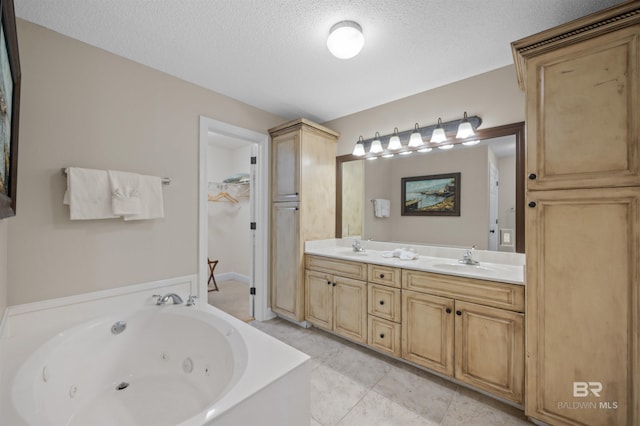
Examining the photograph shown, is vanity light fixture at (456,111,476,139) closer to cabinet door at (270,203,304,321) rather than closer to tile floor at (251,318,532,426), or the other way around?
cabinet door at (270,203,304,321)

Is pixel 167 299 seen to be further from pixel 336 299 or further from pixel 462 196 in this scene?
pixel 462 196

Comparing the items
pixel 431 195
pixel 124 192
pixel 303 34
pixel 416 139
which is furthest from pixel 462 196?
pixel 124 192

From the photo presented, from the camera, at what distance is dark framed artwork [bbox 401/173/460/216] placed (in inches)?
94.2

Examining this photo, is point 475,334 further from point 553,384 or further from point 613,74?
point 613,74

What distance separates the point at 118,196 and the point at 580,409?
9.99 ft

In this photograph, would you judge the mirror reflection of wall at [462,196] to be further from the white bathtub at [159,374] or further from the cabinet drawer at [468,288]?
the white bathtub at [159,374]

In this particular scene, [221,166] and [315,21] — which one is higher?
[315,21]

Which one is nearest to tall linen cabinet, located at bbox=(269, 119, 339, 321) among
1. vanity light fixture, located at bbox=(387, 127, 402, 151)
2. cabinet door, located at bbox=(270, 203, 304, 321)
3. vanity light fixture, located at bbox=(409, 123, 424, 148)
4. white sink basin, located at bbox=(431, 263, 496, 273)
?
cabinet door, located at bbox=(270, 203, 304, 321)

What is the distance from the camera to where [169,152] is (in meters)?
2.23

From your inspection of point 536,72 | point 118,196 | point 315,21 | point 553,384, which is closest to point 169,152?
point 118,196

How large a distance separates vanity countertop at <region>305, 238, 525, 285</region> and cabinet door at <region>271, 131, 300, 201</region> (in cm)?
61

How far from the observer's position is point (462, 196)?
234 centimetres

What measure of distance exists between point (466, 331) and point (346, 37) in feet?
6.75

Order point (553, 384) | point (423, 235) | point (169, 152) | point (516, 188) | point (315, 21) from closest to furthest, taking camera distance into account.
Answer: point (553, 384) < point (315, 21) < point (516, 188) < point (169, 152) < point (423, 235)
